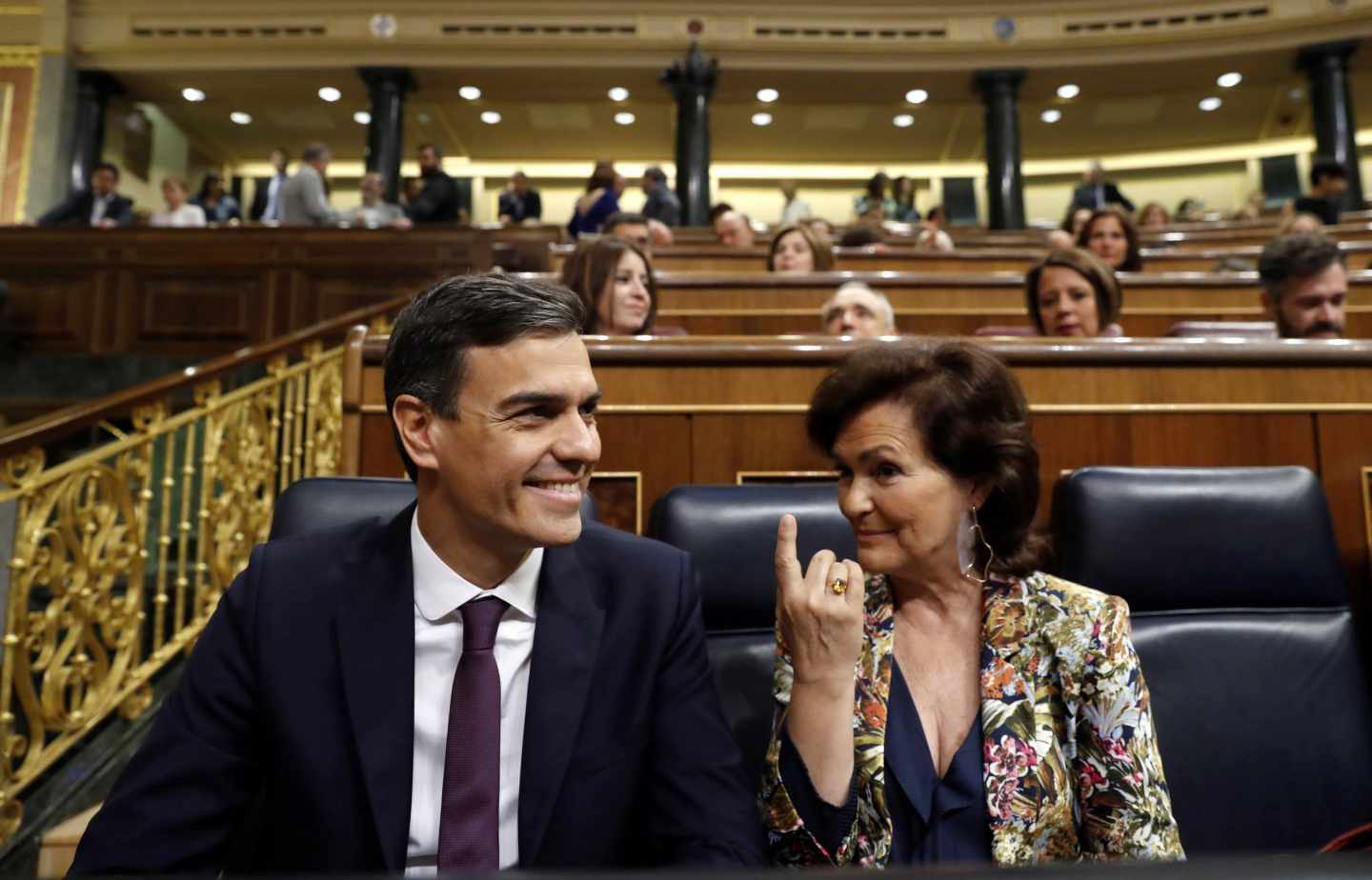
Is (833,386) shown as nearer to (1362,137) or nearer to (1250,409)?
(1250,409)

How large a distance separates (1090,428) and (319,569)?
1359 millimetres

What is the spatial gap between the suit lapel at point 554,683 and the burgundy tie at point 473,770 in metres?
0.03

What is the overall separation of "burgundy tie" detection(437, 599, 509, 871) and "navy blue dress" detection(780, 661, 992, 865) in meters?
0.29

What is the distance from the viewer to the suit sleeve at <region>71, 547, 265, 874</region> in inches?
29.6

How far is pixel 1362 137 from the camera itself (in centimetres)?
988

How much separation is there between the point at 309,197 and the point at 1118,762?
5.26 m

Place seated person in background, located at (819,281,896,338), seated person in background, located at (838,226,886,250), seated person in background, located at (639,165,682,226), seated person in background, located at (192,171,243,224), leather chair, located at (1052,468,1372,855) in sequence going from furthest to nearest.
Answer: seated person in background, located at (192,171,243,224) → seated person in background, located at (639,165,682,226) → seated person in background, located at (838,226,886,250) → seated person in background, located at (819,281,896,338) → leather chair, located at (1052,468,1372,855)

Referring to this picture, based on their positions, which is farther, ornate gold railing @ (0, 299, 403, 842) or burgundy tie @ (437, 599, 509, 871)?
ornate gold railing @ (0, 299, 403, 842)

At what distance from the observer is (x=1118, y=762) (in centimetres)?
85

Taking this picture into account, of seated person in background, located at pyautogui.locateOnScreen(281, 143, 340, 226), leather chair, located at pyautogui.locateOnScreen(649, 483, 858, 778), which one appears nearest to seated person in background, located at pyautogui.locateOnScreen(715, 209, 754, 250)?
seated person in background, located at pyautogui.locateOnScreen(281, 143, 340, 226)

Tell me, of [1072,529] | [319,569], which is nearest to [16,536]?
[319,569]

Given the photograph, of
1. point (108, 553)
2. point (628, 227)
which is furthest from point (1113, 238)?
point (108, 553)

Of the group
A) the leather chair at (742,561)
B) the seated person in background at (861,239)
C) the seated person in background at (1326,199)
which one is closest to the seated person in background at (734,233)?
the seated person in background at (861,239)

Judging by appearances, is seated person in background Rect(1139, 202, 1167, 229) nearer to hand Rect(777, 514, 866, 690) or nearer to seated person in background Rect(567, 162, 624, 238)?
seated person in background Rect(567, 162, 624, 238)
